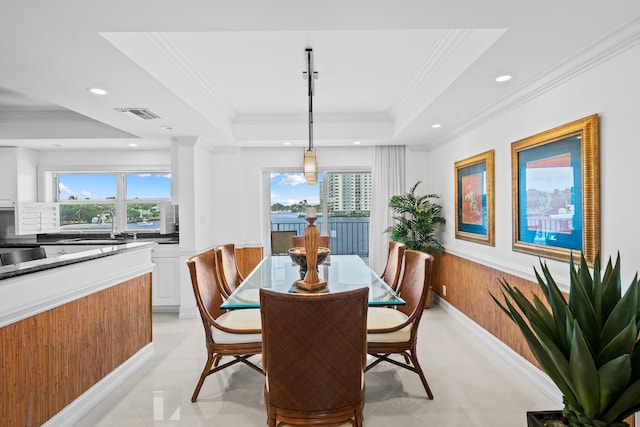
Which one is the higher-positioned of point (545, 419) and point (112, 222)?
point (112, 222)

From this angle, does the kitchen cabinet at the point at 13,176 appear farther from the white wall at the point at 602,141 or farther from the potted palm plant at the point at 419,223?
the white wall at the point at 602,141

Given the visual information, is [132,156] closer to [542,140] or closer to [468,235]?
[468,235]

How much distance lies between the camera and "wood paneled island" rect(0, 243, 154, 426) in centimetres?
180

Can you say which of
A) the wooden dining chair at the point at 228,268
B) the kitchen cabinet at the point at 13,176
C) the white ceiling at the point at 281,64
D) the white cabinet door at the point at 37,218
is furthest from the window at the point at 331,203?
the kitchen cabinet at the point at 13,176

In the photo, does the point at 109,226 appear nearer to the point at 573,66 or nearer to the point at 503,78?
the point at 503,78

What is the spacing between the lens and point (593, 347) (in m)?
1.41

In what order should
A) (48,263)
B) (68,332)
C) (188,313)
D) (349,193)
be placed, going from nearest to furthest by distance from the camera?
(48,263)
(68,332)
(188,313)
(349,193)

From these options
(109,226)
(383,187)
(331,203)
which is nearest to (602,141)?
(383,187)

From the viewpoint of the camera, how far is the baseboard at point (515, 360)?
2.42 meters

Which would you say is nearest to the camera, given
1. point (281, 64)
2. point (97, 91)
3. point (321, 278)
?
point (97, 91)

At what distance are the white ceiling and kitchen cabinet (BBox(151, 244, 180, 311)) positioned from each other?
4.87 feet

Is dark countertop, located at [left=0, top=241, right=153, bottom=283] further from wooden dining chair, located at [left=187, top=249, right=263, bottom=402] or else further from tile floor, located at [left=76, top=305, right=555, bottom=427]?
tile floor, located at [left=76, top=305, right=555, bottom=427]

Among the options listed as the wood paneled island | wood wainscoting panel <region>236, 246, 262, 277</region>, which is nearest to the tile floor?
the wood paneled island

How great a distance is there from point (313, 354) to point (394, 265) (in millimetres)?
1844
